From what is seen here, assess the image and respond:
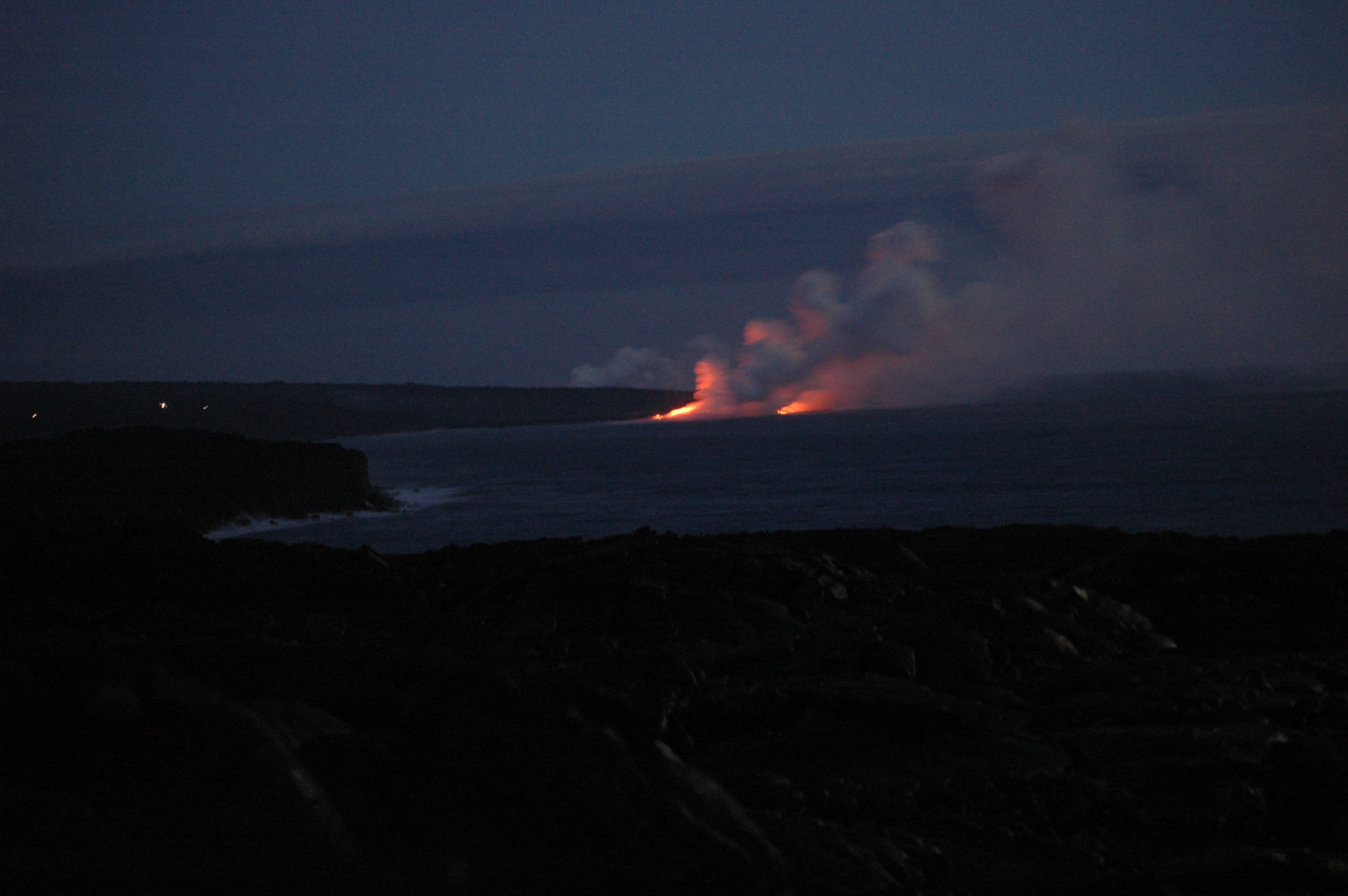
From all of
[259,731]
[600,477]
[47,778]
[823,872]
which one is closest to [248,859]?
[259,731]

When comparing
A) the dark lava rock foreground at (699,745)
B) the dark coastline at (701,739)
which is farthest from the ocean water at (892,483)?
the dark lava rock foreground at (699,745)

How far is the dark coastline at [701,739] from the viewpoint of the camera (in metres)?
5.60

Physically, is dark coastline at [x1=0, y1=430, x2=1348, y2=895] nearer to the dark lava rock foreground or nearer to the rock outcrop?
the dark lava rock foreground

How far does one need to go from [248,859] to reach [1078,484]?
60.1m

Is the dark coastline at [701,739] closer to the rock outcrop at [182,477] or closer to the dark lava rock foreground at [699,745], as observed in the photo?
the dark lava rock foreground at [699,745]

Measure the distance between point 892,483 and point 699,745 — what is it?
58836mm

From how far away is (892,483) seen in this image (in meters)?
65.8

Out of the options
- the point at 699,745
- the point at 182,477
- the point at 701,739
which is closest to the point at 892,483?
the point at 182,477

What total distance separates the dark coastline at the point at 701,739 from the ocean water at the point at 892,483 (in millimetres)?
29376

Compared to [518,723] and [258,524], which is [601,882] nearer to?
[518,723]

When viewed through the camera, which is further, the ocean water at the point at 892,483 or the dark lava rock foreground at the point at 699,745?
the ocean water at the point at 892,483

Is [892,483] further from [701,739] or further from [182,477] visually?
[701,739]

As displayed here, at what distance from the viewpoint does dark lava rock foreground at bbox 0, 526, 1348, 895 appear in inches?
220

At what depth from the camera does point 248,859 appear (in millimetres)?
5398
